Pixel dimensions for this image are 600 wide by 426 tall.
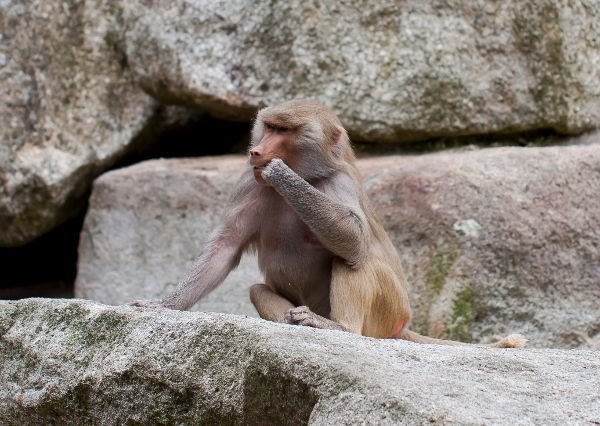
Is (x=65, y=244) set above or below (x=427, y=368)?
below

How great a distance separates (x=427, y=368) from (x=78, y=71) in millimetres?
4195

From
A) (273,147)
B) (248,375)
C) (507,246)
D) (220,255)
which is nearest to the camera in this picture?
(248,375)

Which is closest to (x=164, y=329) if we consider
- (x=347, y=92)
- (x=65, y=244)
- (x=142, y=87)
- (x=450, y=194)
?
(x=450, y=194)

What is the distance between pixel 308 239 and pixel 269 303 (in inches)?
15.9

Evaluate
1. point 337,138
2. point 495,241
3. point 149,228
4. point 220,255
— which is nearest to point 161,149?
point 149,228

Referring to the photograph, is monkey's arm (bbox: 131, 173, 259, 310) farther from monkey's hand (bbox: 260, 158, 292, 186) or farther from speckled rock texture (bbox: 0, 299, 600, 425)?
speckled rock texture (bbox: 0, 299, 600, 425)

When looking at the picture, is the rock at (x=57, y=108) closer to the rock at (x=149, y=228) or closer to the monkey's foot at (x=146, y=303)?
the rock at (x=149, y=228)

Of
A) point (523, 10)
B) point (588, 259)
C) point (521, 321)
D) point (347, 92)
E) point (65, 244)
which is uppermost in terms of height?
point (523, 10)

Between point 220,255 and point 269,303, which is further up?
point 220,255

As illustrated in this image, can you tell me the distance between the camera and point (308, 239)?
162 inches

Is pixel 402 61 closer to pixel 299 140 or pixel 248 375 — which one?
pixel 299 140

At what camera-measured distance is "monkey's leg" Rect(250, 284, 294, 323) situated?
3.90m

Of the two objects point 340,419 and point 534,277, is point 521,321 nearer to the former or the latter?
point 534,277

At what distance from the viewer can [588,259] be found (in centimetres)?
484
